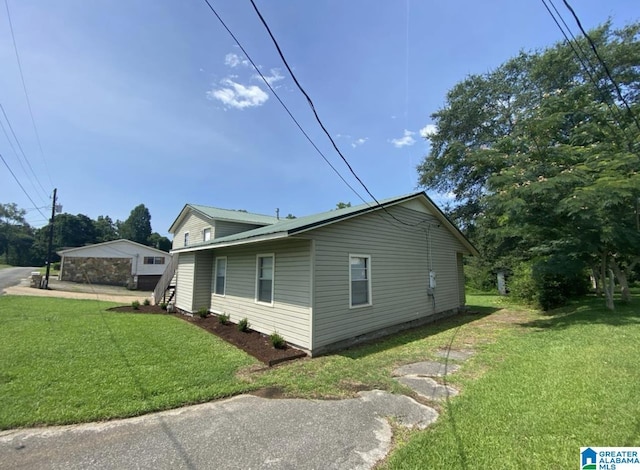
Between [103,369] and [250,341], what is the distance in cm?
308

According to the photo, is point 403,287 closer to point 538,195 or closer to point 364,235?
point 364,235

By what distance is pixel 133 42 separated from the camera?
247 inches

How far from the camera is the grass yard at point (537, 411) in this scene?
2801 millimetres

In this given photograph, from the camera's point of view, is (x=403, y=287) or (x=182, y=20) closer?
(x=182, y=20)

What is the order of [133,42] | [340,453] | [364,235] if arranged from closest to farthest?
[340,453]
[133,42]
[364,235]

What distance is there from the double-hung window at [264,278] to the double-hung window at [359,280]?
7.10 feet

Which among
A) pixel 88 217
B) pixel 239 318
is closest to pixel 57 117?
pixel 239 318

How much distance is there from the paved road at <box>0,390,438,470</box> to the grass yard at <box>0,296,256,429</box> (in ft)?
1.19

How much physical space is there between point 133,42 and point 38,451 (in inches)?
284

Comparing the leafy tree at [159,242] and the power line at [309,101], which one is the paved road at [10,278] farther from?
the leafy tree at [159,242]

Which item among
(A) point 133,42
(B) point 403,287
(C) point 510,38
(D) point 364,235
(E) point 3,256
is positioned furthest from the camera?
(E) point 3,256

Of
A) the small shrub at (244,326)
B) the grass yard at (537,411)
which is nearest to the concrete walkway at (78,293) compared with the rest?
the small shrub at (244,326)

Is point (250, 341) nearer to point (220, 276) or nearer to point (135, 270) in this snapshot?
point (220, 276)

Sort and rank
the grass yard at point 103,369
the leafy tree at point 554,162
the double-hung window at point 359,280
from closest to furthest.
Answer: the grass yard at point 103,369
the double-hung window at point 359,280
the leafy tree at point 554,162
